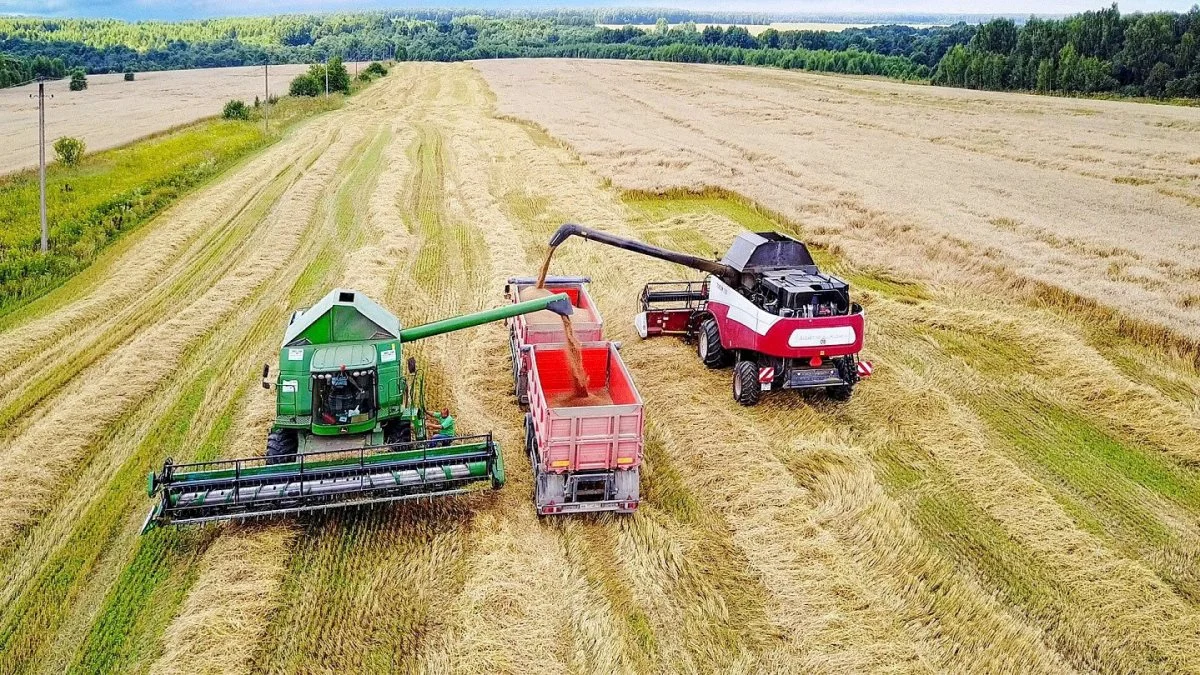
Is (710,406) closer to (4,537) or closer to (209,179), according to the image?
(4,537)

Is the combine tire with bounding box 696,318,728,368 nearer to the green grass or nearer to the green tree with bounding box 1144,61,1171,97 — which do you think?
the green grass

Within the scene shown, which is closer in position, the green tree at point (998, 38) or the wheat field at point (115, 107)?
the wheat field at point (115, 107)

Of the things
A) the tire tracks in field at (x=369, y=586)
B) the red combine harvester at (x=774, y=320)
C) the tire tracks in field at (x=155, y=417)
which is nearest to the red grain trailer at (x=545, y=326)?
the red combine harvester at (x=774, y=320)

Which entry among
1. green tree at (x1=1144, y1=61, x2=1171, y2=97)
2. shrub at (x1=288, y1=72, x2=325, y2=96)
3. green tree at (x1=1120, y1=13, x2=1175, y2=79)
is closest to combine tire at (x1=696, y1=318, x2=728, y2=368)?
shrub at (x1=288, y1=72, x2=325, y2=96)

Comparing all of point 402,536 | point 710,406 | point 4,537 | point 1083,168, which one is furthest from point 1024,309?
point 1083,168

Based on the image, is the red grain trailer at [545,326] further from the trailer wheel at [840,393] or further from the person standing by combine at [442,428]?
the trailer wheel at [840,393]

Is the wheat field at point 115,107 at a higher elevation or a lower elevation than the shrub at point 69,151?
higher
